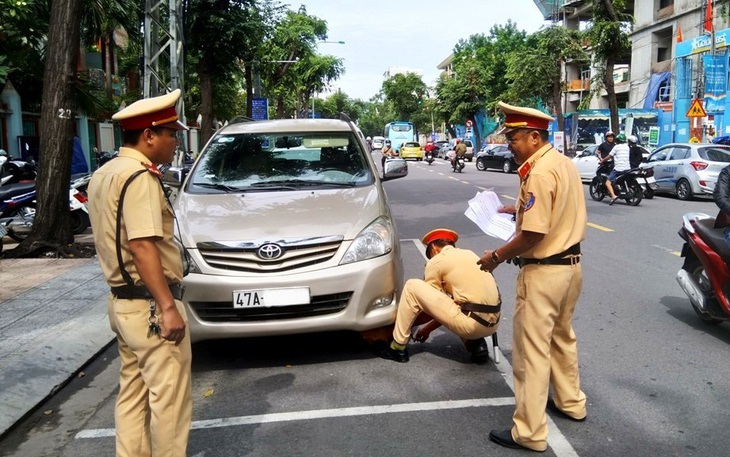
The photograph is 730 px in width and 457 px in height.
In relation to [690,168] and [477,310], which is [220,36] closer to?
[690,168]

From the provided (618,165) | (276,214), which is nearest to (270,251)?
(276,214)

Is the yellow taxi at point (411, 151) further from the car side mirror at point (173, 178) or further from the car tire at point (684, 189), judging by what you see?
the car side mirror at point (173, 178)

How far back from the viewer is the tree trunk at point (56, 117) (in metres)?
8.68

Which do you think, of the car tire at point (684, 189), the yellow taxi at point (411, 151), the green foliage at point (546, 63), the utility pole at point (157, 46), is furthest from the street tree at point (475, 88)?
the utility pole at point (157, 46)

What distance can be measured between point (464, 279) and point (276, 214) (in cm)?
139

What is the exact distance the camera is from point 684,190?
1571cm

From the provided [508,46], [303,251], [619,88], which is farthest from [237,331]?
[508,46]

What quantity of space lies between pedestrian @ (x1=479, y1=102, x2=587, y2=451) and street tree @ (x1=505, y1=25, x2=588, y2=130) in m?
37.0

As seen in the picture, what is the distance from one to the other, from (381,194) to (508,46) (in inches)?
2403

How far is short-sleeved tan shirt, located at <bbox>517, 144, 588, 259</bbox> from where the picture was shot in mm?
3146

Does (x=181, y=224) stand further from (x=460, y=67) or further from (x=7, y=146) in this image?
(x=460, y=67)

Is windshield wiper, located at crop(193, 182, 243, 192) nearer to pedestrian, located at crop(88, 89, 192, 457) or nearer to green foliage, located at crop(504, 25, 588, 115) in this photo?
pedestrian, located at crop(88, 89, 192, 457)

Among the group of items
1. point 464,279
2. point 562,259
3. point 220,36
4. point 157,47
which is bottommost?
point 464,279

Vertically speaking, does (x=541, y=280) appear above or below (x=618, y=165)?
below
